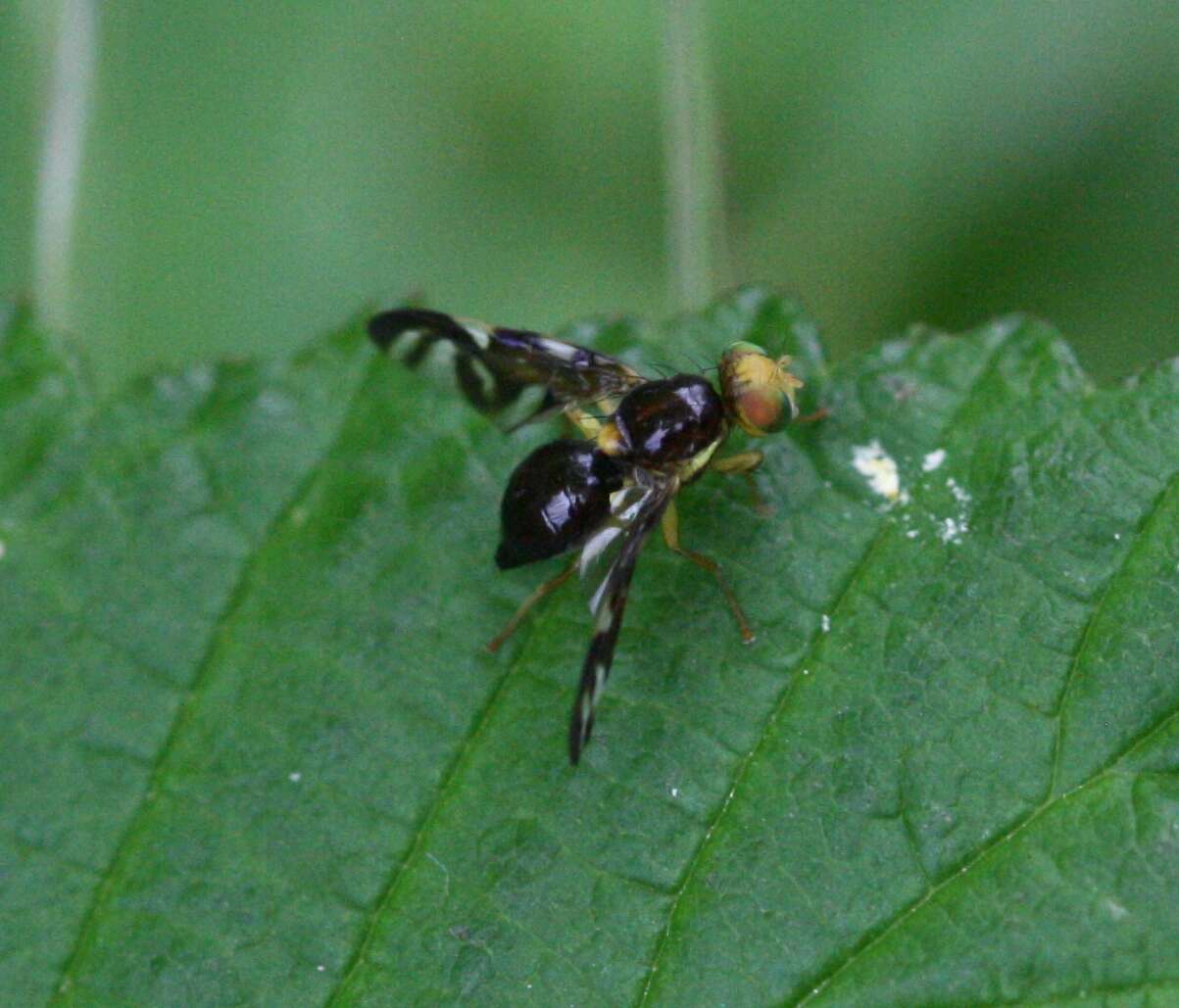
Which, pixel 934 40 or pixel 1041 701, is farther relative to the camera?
pixel 934 40

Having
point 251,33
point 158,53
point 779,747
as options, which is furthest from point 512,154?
point 779,747

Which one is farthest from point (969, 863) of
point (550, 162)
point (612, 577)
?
point (550, 162)

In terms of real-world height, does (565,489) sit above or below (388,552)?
above

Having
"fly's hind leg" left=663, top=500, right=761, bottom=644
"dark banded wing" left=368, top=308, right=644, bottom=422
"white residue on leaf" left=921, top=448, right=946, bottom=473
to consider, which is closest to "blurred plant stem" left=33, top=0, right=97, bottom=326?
"dark banded wing" left=368, top=308, right=644, bottom=422

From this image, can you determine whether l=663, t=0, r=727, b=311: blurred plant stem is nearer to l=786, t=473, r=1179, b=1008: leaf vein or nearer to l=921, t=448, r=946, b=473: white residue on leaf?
l=921, t=448, r=946, b=473: white residue on leaf

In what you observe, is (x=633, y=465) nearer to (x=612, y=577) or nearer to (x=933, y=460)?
(x=612, y=577)

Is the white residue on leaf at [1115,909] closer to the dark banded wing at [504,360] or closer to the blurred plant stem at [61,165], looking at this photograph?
the dark banded wing at [504,360]

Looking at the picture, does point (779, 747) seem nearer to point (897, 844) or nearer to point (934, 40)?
point (897, 844)
